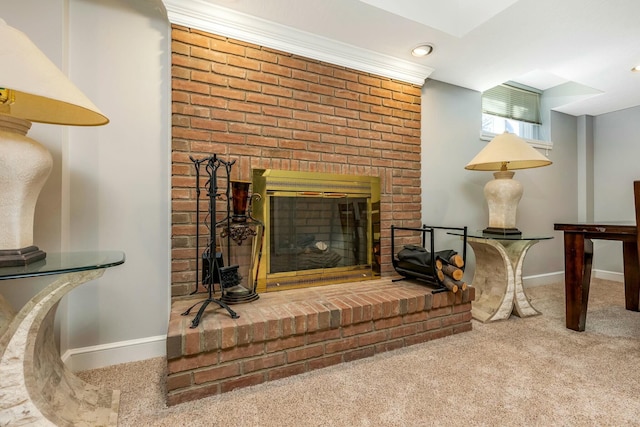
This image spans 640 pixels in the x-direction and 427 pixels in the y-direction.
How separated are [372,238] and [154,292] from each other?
158 cm

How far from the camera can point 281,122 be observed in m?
2.03

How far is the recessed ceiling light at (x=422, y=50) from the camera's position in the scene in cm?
216

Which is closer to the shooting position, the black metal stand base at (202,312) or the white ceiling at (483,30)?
the black metal stand base at (202,312)

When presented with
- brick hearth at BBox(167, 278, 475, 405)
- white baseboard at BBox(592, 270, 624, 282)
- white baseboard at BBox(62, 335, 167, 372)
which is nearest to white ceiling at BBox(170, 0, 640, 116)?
→ brick hearth at BBox(167, 278, 475, 405)

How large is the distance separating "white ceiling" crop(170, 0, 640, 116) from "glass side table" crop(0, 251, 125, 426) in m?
1.59

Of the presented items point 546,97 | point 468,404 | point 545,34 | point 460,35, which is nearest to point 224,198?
point 468,404

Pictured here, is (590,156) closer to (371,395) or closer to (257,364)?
(371,395)

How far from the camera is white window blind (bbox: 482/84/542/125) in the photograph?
3180 millimetres

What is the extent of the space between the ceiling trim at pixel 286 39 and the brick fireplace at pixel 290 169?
0.17ft

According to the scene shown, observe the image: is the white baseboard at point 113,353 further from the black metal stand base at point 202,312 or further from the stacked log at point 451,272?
the stacked log at point 451,272

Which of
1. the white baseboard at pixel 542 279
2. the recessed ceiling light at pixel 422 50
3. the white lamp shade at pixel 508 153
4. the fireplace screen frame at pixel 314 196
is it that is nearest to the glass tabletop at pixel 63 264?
the fireplace screen frame at pixel 314 196

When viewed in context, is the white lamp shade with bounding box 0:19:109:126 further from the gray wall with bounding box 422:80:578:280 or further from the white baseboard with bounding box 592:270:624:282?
the white baseboard with bounding box 592:270:624:282

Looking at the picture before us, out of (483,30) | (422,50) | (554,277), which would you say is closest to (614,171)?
(554,277)

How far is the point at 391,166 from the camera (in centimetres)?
245
